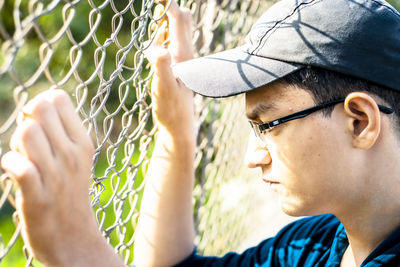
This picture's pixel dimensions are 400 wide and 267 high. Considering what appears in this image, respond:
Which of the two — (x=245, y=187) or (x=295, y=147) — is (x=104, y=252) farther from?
(x=245, y=187)

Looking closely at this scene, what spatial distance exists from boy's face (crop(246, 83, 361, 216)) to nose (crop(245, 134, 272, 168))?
0.6 inches

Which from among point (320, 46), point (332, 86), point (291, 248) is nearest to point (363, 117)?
point (332, 86)

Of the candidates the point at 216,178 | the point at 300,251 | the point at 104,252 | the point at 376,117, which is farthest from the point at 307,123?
the point at 216,178

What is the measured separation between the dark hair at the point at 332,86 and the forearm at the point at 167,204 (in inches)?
21.7

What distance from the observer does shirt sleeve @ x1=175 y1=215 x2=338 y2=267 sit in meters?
1.75

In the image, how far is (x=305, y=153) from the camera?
4.66 feet

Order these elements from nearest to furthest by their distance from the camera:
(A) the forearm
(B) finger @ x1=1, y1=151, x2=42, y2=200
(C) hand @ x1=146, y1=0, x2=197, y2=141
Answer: (B) finger @ x1=1, y1=151, x2=42, y2=200 < (C) hand @ x1=146, y1=0, x2=197, y2=141 < (A) the forearm

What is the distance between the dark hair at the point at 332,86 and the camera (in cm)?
141

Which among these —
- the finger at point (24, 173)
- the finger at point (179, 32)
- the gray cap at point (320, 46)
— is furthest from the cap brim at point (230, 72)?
the finger at point (24, 173)

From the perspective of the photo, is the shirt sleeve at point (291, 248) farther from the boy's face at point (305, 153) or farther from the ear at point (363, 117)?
the ear at point (363, 117)

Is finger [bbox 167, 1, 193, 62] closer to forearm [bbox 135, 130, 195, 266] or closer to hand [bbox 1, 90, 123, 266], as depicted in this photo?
forearm [bbox 135, 130, 195, 266]

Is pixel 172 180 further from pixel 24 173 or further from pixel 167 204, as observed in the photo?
pixel 24 173

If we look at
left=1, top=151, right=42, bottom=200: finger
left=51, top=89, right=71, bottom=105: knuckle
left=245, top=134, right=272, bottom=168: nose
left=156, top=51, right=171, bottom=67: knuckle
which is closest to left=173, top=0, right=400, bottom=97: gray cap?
left=156, top=51, right=171, bottom=67: knuckle

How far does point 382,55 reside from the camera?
1.41m
